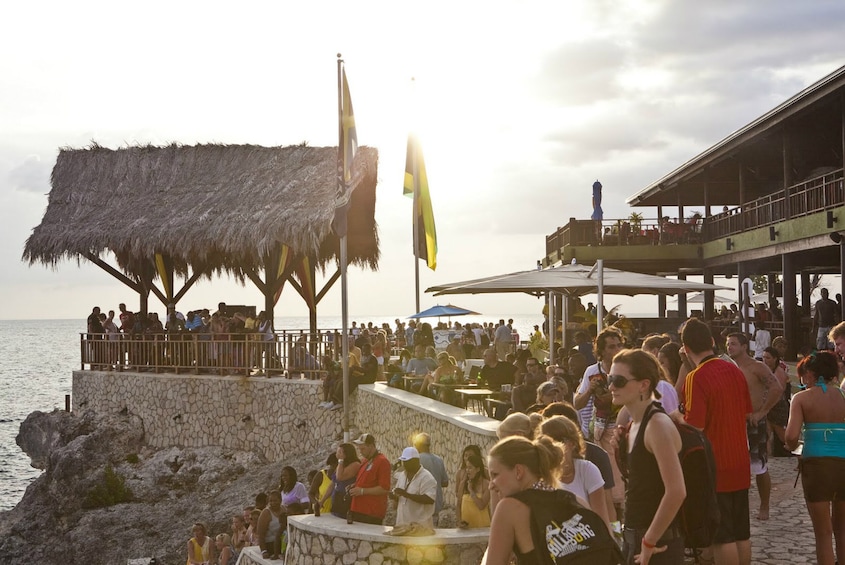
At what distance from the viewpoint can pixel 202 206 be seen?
2345cm

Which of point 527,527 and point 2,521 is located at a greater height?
point 527,527

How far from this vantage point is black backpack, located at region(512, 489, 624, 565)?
3.57 meters

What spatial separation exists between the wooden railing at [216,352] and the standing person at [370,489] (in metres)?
8.87

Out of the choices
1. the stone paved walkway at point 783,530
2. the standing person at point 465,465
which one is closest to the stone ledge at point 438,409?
the standing person at point 465,465

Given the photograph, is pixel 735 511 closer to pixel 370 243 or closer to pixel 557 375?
pixel 557 375

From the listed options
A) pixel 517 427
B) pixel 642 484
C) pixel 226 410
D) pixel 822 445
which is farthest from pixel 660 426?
pixel 226 410

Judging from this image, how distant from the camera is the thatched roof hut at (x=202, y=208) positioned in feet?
70.9

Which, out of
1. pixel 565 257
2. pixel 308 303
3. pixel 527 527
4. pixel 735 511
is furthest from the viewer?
pixel 565 257

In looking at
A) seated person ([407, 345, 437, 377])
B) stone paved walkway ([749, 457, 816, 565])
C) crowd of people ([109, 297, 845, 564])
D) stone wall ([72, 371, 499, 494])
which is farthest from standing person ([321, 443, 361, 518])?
seated person ([407, 345, 437, 377])

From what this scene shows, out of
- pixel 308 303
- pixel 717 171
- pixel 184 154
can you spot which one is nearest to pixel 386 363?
pixel 308 303

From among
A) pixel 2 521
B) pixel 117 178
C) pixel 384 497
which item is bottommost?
pixel 2 521

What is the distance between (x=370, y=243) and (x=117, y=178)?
7590 millimetres

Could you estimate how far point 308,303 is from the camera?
2389 centimetres

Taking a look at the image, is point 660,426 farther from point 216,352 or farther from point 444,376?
point 216,352
